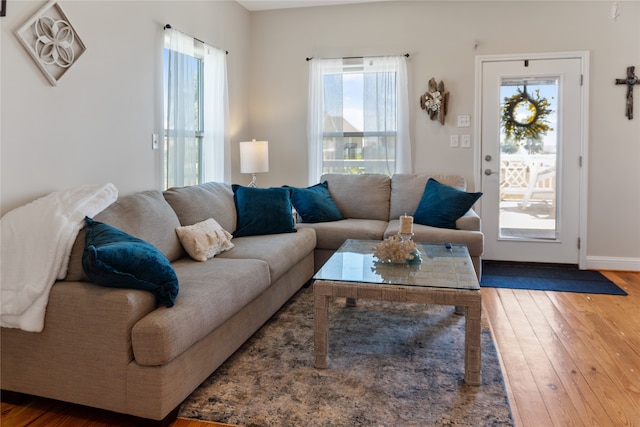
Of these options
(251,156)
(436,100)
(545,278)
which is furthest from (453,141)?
(251,156)

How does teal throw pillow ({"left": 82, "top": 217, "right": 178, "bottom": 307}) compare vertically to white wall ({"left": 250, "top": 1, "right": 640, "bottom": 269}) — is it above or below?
below

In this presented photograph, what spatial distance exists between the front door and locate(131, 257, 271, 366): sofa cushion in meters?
2.90

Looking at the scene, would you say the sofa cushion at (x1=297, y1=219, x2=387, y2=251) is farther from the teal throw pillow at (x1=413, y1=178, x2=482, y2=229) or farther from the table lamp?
the table lamp

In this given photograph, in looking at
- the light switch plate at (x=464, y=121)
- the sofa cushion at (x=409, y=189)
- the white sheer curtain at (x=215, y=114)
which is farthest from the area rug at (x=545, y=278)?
the white sheer curtain at (x=215, y=114)

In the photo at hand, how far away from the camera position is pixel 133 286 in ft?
6.11

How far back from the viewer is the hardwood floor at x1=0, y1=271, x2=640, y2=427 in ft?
6.39

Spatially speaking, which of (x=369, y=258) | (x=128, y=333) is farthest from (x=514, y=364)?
(x=128, y=333)

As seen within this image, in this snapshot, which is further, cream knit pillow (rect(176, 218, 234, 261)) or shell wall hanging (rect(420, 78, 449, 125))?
shell wall hanging (rect(420, 78, 449, 125))

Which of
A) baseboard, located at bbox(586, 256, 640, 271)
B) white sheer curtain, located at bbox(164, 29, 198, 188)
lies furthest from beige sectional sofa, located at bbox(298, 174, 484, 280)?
baseboard, located at bbox(586, 256, 640, 271)

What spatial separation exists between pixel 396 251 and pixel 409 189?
1845mm

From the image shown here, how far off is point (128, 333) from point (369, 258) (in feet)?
4.96

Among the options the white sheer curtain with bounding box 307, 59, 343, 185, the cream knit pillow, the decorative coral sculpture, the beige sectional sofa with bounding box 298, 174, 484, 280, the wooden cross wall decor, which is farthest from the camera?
the white sheer curtain with bounding box 307, 59, 343, 185

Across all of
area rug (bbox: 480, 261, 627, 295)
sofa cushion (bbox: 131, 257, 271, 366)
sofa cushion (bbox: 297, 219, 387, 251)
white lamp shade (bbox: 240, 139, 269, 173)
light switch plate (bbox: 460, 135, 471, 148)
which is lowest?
area rug (bbox: 480, 261, 627, 295)

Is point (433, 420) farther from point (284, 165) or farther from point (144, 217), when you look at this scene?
point (284, 165)
